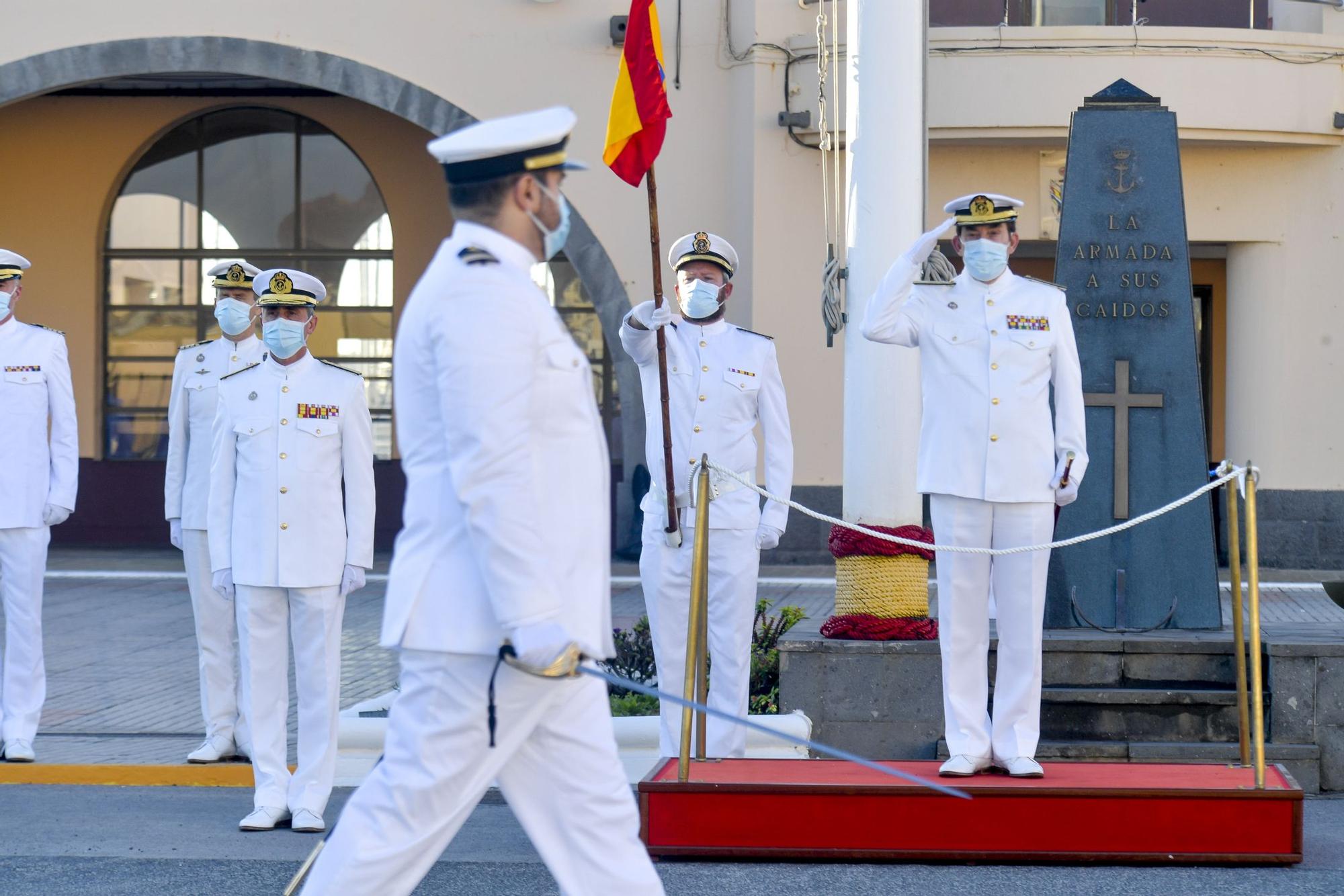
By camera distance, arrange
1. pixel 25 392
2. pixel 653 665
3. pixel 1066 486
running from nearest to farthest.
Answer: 1. pixel 1066 486
2. pixel 25 392
3. pixel 653 665

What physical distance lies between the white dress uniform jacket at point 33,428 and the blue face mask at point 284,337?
5.04ft

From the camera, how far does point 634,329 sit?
6430mm

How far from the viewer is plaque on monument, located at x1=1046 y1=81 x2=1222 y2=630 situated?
747 cm

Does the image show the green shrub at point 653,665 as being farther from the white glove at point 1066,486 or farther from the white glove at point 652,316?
the white glove at point 1066,486

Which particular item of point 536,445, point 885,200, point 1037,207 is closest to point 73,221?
point 1037,207

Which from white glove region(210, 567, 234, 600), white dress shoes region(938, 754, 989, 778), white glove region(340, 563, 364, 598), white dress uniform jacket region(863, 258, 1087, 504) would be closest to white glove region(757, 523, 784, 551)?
white dress uniform jacket region(863, 258, 1087, 504)

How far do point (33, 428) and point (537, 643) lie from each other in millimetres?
4882

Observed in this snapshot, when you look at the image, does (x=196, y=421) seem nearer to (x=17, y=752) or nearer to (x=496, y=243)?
(x=17, y=752)

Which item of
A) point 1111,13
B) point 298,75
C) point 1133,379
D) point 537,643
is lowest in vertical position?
point 537,643

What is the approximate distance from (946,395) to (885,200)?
1.84 m

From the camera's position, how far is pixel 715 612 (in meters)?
6.50

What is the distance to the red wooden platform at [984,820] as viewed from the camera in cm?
546

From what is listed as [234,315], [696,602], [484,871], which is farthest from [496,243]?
[234,315]

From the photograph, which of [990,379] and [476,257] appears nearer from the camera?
[476,257]
